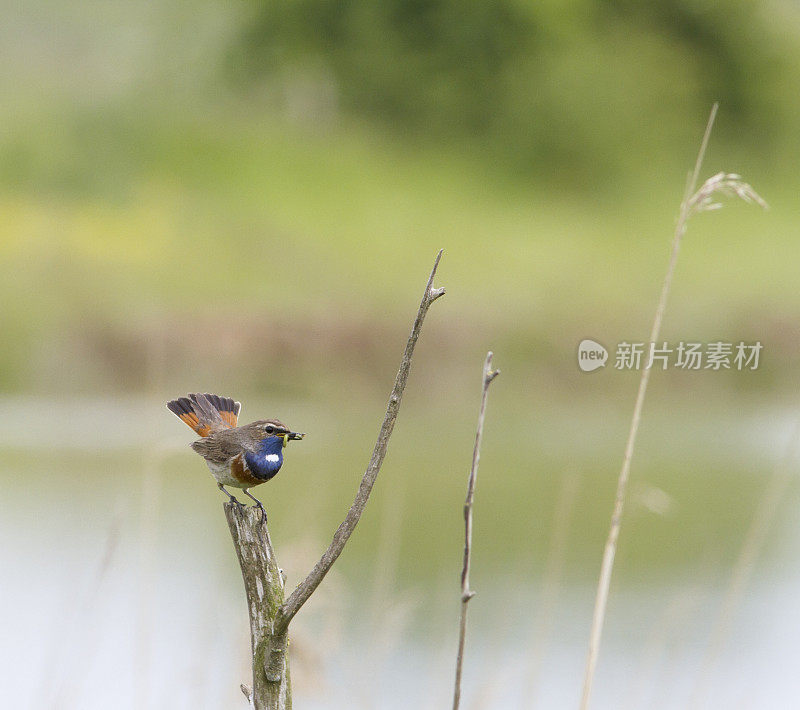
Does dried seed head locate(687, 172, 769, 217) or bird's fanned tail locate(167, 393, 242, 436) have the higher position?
dried seed head locate(687, 172, 769, 217)

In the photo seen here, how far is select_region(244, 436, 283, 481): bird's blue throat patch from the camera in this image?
1.29 metres

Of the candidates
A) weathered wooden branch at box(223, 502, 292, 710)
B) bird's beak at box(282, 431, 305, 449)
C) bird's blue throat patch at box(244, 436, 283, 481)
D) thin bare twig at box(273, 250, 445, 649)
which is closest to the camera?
thin bare twig at box(273, 250, 445, 649)

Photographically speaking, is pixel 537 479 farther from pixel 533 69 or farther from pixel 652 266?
pixel 533 69

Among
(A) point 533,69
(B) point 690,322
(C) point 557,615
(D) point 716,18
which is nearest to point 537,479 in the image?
(C) point 557,615

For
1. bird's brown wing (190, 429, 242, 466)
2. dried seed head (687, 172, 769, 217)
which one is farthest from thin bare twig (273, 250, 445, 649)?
dried seed head (687, 172, 769, 217)

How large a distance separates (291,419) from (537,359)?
3036mm

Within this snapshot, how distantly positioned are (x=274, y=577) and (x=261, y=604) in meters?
0.03

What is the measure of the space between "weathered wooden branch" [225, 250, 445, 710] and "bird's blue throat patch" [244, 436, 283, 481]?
0.21m

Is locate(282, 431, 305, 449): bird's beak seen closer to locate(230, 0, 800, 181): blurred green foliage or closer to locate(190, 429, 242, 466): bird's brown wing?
locate(190, 429, 242, 466): bird's brown wing

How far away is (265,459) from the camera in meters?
1.30

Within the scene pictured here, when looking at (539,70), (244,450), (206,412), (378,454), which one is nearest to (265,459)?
(244,450)

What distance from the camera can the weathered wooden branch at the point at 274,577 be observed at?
78cm

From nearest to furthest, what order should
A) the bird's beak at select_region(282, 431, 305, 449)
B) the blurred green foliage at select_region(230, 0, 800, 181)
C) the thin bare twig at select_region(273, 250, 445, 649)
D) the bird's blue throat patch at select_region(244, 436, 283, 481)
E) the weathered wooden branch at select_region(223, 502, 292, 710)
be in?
the thin bare twig at select_region(273, 250, 445, 649), the weathered wooden branch at select_region(223, 502, 292, 710), the bird's beak at select_region(282, 431, 305, 449), the bird's blue throat patch at select_region(244, 436, 283, 481), the blurred green foliage at select_region(230, 0, 800, 181)

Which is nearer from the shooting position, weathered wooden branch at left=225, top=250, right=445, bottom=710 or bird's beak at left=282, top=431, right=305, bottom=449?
weathered wooden branch at left=225, top=250, right=445, bottom=710
